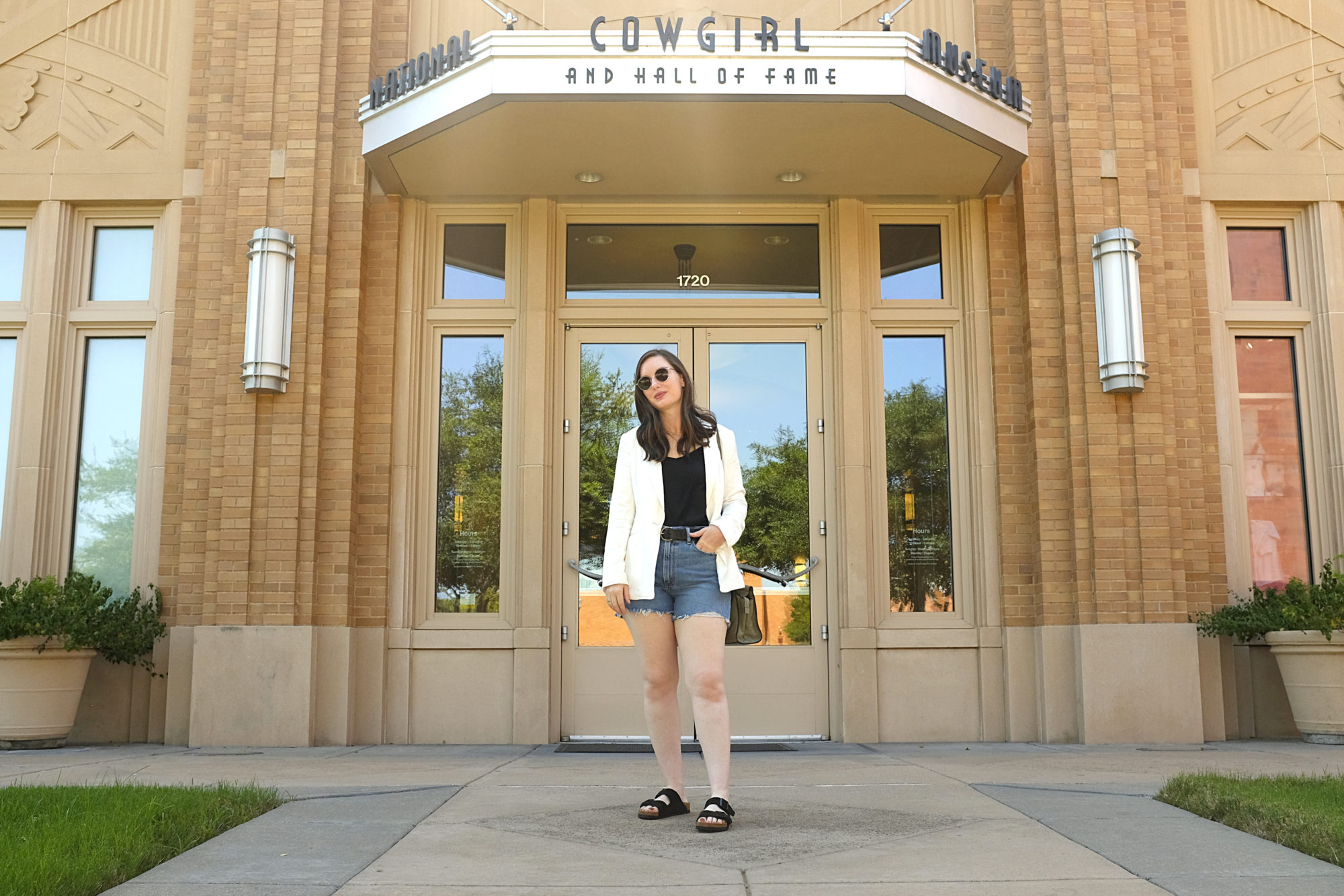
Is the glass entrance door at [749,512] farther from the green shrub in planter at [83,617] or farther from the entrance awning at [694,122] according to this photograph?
the green shrub in planter at [83,617]

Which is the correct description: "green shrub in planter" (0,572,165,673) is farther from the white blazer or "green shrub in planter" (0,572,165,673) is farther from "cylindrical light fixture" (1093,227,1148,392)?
"cylindrical light fixture" (1093,227,1148,392)

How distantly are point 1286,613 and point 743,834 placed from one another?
5.00 meters

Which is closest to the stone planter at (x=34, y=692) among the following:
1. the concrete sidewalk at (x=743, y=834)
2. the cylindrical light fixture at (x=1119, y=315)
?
the concrete sidewalk at (x=743, y=834)

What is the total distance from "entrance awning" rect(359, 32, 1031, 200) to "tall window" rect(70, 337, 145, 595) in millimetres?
2388

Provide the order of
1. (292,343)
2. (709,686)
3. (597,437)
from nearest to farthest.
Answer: (709,686)
(292,343)
(597,437)

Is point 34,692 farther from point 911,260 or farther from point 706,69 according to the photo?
point 911,260

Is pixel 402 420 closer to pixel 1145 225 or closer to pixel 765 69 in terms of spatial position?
pixel 765 69

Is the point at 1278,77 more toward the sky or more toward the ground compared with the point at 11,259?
more toward the sky

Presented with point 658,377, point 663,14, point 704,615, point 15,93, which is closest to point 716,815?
point 704,615

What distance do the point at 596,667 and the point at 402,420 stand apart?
7.27 ft

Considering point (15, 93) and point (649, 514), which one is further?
point (15, 93)

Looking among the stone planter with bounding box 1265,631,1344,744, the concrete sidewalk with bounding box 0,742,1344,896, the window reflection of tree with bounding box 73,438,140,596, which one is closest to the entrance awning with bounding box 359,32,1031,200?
the window reflection of tree with bounding box 73,438,140,596

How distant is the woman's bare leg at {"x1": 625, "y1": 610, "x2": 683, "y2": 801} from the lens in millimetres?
4324

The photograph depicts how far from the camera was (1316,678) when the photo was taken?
7531 millimetres
